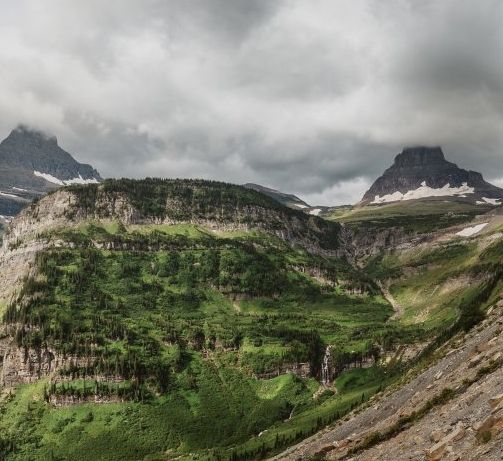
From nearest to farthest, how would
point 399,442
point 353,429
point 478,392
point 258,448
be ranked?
point 478,392
point 399,442
point 353,429
point 258,448

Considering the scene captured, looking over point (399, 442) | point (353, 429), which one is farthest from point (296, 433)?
point (399, 442)

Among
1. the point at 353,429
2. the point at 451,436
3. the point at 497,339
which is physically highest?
the point at 497,339

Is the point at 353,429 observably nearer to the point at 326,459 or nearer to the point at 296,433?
the point at 326,459

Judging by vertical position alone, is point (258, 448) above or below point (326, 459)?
below

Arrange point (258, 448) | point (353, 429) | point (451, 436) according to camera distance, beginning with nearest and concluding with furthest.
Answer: point (451, 436) → point (353, 429) → point (258, 448)

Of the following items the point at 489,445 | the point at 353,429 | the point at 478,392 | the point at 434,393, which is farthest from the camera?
the point at 353,429

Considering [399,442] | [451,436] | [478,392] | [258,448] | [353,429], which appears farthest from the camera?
[258,448]

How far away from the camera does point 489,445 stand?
3703 centimetres

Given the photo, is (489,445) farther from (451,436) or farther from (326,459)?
(326,459)

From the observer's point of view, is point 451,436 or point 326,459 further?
point 326,459

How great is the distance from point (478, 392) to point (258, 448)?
161321mm

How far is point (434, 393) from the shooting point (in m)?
70.0

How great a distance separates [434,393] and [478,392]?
18.4 m

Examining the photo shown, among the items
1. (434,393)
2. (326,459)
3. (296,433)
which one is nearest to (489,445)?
(434,393)
